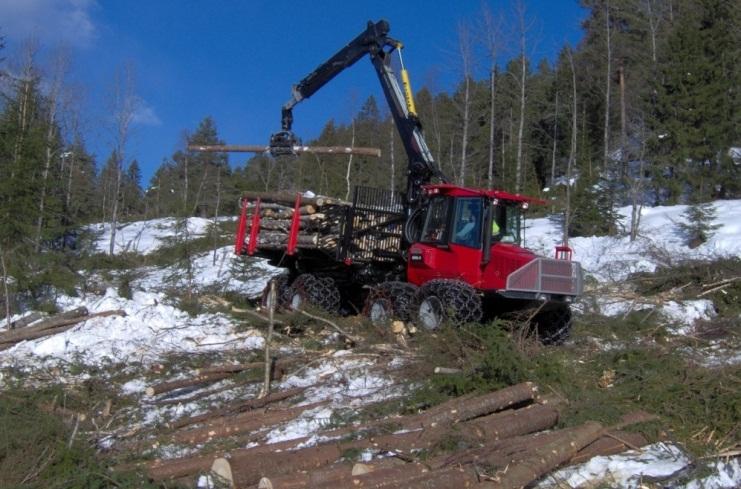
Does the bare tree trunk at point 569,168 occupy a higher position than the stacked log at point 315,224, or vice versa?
the bare tree trunk at point 569,168

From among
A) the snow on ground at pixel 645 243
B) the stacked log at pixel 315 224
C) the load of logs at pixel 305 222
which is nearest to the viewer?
the stacked log at pixel 315 224

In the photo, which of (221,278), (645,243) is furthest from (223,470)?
(645,243)

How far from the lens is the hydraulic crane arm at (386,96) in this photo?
13812 millimetres

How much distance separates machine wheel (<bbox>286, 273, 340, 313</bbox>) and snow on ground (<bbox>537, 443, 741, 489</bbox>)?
7.82 m

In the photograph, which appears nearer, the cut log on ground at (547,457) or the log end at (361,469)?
the cut log on ground at (547,457)

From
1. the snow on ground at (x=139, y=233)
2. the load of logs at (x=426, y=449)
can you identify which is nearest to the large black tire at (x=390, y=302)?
the load of logs at (x=426, y=449)

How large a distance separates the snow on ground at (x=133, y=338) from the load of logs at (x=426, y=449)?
3.78 meters

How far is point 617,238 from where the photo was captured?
24281 mm

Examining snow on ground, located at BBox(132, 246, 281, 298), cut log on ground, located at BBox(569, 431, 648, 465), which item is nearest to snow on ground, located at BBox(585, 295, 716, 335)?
cut log on ground, located at BBox(569, 431, 648, 465)

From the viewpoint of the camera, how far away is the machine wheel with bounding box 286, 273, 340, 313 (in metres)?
13.5

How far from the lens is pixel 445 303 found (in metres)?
10.7

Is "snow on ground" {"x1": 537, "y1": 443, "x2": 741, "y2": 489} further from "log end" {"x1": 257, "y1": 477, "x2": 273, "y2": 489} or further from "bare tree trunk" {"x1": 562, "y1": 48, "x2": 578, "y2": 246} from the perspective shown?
"bare tree trunk" {"x1": 562, "y1": 48, "x2": 578, "y2": 246}

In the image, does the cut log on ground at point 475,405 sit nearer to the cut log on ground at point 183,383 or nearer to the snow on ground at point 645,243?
the cut log on ground at point 183,383

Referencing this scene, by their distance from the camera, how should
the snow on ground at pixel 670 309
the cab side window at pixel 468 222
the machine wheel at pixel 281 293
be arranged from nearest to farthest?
1. the cab side window at pixel 468 222
2. the snow on ground at pixel 670 309
3. the machine wheel at pixel 281 293
